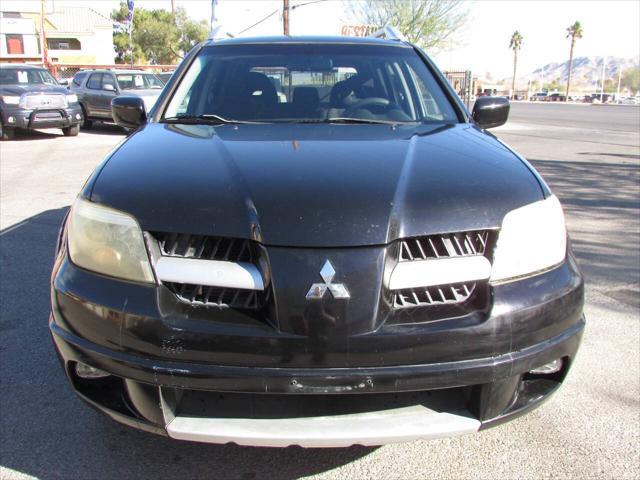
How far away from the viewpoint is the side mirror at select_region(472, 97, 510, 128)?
3449 millimetres

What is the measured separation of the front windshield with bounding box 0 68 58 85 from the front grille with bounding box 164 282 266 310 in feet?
49.0

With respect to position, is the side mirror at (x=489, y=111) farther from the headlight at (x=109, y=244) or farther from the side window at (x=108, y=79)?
the side window at (x=108, y=79)

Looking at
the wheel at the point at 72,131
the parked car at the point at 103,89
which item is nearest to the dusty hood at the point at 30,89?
the wheel at the point at 72,131

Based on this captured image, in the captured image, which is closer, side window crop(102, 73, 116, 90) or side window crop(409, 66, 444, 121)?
side window crop(409, 66, 444, 121)

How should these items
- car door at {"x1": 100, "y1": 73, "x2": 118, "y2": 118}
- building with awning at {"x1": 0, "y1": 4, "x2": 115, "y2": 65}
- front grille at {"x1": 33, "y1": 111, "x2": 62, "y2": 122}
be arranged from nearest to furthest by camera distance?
front grille at {"x1": 33, "y1": 111, "x2": 62, "y2": 122} < car door at {"x1": 100, "y1": 73, "x2": 118, "y2": 118} < building with awning at {"x1": 0, "y1": 4, "x2": 115, "y2": 65}

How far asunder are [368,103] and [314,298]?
1.87 metres

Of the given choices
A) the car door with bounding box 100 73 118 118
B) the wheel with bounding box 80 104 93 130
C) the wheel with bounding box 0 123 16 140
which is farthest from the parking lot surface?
the wheel with bounding box 80 104 93 130

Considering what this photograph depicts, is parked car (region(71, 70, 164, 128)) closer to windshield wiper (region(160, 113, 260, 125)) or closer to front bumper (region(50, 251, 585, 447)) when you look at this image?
windshield wiper (region(160, 113, 260, 125))

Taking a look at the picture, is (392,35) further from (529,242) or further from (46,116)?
(46,116)

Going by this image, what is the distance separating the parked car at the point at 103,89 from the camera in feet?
52.7

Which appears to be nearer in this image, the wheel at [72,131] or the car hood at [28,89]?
the car hood at [28,89]

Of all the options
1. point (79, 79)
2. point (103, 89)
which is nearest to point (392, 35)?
point (103, 89)

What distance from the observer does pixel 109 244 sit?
196 cm

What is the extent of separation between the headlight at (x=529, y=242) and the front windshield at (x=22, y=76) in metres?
15.3
